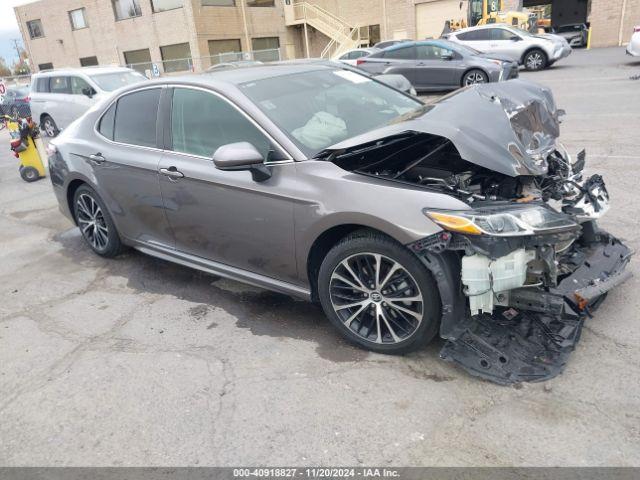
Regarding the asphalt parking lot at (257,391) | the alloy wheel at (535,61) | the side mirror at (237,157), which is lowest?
the alloy wheel at (535,61)

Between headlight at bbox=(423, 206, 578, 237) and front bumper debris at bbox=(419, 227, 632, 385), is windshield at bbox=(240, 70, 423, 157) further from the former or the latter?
front bumper debris at bbox=(419, 227, 632, 385)

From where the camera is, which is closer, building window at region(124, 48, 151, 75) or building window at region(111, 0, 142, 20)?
building window at region(111, 0, 142, 20)

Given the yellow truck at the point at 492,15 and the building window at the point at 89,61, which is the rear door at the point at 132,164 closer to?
the yellow truck at the point at 492,15

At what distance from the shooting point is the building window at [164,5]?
1155 inches

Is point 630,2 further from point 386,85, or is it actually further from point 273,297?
point 273,297

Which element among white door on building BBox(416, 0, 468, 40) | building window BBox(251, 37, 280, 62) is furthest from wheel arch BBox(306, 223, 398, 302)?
white door on building BBox(416, 0, 468, 40)

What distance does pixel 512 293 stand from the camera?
292cm

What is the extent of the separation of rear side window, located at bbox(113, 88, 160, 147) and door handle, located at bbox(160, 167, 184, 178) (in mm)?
313

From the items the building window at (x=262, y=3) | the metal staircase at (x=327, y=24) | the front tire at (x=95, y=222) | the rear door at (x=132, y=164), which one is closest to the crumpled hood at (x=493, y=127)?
the rear door at (x=132, y=164)

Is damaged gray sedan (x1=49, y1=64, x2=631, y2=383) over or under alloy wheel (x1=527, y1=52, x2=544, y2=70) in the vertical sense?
over

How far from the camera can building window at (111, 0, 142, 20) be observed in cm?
3112

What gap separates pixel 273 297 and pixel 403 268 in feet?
4.97

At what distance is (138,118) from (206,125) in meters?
0.88

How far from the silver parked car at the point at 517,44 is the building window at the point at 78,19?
26.6m
